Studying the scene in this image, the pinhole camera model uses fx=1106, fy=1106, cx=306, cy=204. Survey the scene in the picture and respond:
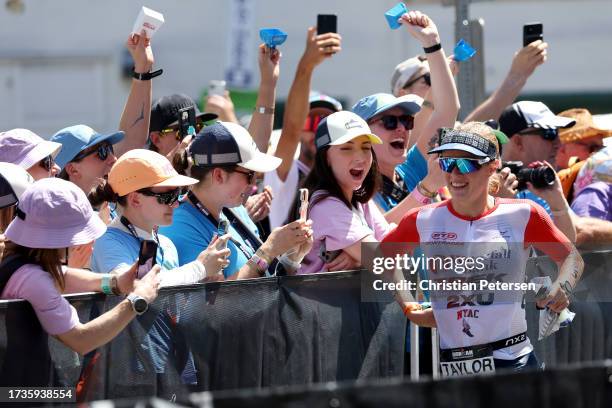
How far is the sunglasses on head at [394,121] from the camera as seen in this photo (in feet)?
19.7

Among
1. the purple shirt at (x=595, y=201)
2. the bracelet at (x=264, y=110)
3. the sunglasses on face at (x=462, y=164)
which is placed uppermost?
the sunglasses on face at (x=462, y=164)

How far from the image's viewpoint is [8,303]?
13.5 ft

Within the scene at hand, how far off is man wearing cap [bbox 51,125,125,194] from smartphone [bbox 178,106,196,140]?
45 centimetres

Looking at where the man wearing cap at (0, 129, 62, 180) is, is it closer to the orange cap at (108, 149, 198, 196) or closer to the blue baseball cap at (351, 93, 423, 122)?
the orange cap at (108, 149, 198, 196)

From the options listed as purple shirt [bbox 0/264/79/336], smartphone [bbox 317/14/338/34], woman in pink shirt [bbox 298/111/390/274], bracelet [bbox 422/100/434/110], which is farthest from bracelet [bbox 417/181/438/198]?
purple shirt [bbox 0/264/79/336]

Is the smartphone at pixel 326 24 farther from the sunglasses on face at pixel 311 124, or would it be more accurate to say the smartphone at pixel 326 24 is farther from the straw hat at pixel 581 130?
the straw hat at pixel 581 130

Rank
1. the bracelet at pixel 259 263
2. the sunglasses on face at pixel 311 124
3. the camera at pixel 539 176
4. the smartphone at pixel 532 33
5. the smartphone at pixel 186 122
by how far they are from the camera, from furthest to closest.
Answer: the smartphone at pixel 532 33
the sunglasses on face at pixel 311 124
the smartphone at pixel 186 122
the camera at pixel 539 176
the bracelet at pixel 259 263

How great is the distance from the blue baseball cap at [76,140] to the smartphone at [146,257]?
1176mm

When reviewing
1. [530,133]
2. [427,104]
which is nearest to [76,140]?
[427,104]

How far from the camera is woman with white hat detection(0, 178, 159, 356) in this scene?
4.11 meters

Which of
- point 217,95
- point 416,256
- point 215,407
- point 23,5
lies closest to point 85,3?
point 23,5

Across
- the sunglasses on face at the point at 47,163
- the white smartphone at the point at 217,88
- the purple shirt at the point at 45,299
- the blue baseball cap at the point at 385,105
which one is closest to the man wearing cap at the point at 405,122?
the blue baseball cap at the point at 385,105

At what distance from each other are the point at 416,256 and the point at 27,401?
186 centimetres

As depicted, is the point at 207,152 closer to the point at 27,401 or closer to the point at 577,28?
the point at 27,401
